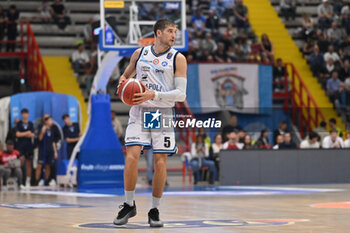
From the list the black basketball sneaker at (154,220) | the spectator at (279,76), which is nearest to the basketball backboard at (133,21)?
the spectator at (279,76)

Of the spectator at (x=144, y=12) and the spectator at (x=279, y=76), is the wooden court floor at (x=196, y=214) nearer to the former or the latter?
the spectator at (x=144, y=12)

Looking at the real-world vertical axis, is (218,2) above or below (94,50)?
above

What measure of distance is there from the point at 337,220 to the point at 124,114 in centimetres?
1732

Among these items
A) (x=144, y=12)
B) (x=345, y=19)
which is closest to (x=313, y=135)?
(x=144, y=12)

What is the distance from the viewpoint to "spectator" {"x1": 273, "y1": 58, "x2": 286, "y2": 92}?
87.3 feet

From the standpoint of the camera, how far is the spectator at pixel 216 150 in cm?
2006

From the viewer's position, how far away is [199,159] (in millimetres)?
19891

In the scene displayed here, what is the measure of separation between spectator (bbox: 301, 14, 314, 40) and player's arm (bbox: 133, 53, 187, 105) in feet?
71.1

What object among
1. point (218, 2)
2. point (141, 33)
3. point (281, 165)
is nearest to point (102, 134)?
point (141, 33)

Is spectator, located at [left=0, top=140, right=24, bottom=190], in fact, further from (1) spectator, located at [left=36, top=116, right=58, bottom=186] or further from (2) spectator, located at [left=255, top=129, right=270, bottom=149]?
(2) spectator, located at [left=255, top=129, right=270, bottom=149]

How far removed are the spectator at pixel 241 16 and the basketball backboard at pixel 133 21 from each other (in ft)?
31.6

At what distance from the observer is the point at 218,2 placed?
29422 millimetres

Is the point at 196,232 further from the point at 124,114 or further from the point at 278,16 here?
the point at 278,16

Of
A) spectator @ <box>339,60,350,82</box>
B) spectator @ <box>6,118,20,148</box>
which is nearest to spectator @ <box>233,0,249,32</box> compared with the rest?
spectator @ <box>339,60,350,82</box>
